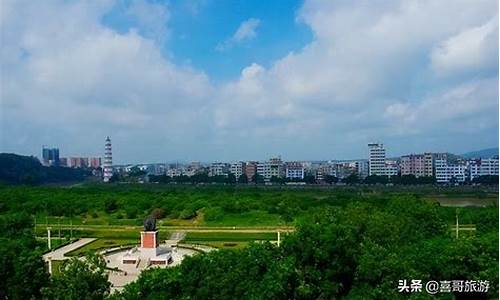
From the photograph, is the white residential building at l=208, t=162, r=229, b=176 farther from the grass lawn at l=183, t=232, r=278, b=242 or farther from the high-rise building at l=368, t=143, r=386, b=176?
the grass lawn at l=183, t=232, r=278, b=242

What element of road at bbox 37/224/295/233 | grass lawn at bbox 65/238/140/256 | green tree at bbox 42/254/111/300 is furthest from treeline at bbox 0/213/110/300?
road at bbox 37/224/295/233

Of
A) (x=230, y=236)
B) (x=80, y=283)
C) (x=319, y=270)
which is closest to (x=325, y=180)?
(x=230, y=236)

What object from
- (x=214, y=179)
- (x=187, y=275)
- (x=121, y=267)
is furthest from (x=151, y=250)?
(x=214, y=179)

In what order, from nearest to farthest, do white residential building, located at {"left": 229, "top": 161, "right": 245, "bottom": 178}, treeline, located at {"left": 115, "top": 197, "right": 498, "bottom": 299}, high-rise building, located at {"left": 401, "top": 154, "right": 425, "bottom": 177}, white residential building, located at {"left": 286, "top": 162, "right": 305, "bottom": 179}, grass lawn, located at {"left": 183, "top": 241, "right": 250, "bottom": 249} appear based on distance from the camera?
treeline, located at {"left": 115, "top": 197, "right": 498, "bottom": 299}
grass lawn, located at {"left": 183, "top": 241, "right": 250, "bottom": 249}
high-rise building, located at {"left": 401, "top": 154, "right": 425, "bottom": 177}
white residential building, located at {"left": 286, "top": 162, "right": 305, "bottom": 179}
white residential building, located at {"left": 229, "top": 161, "right": 245, "bottom": 178}

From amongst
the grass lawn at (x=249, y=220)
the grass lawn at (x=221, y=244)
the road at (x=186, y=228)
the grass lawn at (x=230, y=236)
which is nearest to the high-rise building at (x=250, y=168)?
the grass lawn at (x=249, y=220)

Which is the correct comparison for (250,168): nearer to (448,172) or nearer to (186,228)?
(448,172)

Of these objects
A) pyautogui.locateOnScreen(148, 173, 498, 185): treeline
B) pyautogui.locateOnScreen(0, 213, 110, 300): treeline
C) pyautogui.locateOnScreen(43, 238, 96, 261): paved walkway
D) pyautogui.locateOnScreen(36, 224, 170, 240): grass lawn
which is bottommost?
pyautogui.locateOnScreen(43, 238, 96, 261): paved walkway

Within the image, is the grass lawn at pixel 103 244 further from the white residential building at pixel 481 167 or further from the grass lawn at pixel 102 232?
the white residential building at pixel 481 167
